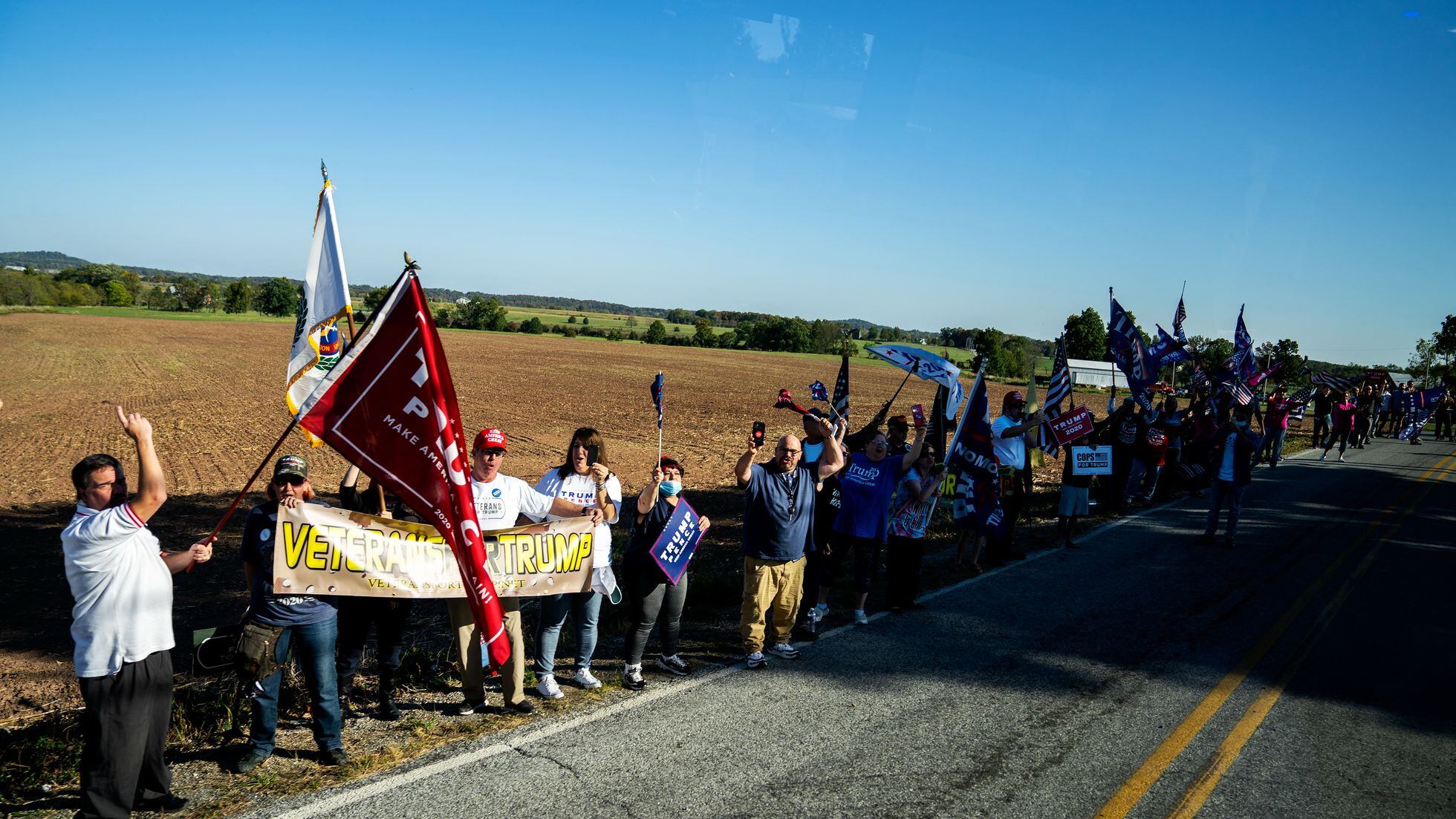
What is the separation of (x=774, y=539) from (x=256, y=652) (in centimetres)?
367

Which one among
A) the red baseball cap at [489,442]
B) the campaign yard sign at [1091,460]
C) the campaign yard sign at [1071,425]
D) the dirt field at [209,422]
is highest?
the campaign yard sign at [1071,425]

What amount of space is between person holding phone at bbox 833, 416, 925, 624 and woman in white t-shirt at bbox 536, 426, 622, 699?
2528 mm

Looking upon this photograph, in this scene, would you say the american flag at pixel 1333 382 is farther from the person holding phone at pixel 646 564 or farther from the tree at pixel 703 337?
the tree at pixel 703 337

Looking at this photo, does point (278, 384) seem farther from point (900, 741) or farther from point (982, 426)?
point (900, 741)

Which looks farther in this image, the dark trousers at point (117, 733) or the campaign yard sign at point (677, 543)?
the campaign yard sign at point (677, 543)

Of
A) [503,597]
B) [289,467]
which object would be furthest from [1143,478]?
[289,467]

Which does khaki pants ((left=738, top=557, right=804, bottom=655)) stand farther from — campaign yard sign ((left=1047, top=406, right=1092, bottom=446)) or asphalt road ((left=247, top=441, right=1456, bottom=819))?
campaign yard sign ((left=1047, top=406, right=1092, bottom=446))

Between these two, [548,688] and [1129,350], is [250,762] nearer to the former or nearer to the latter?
[548,688]

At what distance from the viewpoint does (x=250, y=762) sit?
15.4 ft

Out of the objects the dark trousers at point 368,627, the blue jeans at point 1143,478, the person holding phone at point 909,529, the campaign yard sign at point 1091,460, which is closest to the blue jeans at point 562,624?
the dark trousers at point 368,627

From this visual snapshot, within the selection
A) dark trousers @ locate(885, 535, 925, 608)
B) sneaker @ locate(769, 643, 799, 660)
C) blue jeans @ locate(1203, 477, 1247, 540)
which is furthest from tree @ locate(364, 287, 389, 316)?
blue jeans @ locate(1203, 477, 1247, 540)

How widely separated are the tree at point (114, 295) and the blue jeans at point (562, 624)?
430 feet

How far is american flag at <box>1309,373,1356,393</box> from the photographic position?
23523mm

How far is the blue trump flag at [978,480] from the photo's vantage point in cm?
973
